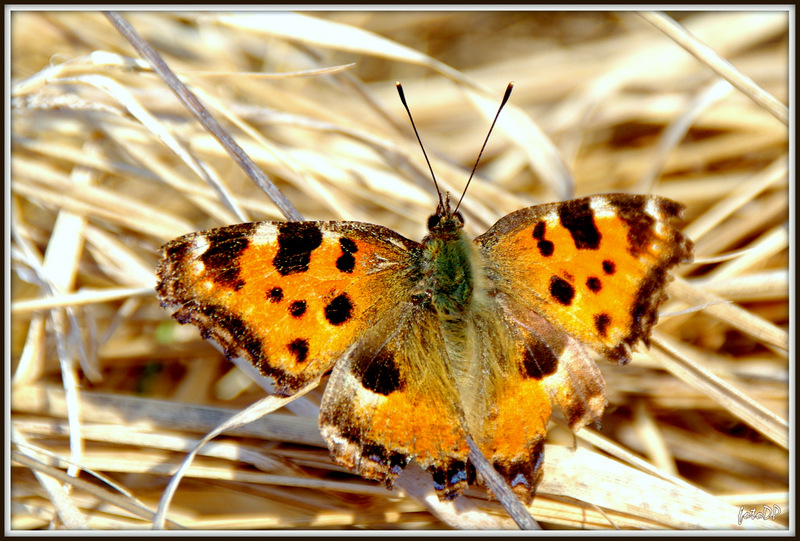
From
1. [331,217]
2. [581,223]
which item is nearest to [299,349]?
[581,223]

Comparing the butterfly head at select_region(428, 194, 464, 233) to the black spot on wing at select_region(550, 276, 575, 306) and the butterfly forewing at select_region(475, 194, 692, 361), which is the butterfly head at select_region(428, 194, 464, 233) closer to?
the butterfly forewing at select_region(475, 194, 692, 361)

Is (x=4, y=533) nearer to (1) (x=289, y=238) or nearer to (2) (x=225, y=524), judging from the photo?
(2) (x=225, y=524)

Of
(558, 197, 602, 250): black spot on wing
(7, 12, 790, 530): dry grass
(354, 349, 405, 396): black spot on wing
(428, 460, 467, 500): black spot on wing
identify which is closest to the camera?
(428, 460, 467, 500): black spot on wing

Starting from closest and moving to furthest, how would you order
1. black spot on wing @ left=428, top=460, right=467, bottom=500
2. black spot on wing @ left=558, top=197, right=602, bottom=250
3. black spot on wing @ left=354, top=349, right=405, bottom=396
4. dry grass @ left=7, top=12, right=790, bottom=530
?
black spot on wing @ left=428, top=460, right=467, bottom=500
black spot on wing @ left=354, top=349, right=405, bottom=396
black spot on wing @ left=558, top=197, right=602, bottom=250
dry grass @ left=7, top=12, right=790, bottom=530

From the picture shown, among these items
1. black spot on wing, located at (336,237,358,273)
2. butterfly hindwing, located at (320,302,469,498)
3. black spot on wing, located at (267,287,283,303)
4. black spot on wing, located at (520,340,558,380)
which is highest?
black spot on wing, located at (336,237,358,273)

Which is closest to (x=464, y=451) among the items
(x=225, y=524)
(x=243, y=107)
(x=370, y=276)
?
(x=370, y=276)

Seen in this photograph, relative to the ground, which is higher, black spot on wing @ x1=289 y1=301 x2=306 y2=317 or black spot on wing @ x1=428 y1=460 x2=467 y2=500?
black spot on wing @ x1=289 y1=301 x2=306 y2=317

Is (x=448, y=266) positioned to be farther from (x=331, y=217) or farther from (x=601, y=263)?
(x=331, y=217)
